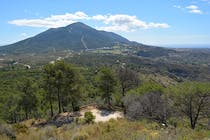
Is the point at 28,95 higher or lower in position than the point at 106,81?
lower

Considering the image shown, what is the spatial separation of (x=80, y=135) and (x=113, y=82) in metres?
22.6

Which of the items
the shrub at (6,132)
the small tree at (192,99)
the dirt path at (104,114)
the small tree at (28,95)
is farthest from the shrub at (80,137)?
the small tree at (28,95)

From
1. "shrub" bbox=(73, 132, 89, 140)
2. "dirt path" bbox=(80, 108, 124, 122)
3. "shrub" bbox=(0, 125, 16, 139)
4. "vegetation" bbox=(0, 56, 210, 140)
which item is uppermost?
"shrub" bbox=(73, 132, 89, 140)

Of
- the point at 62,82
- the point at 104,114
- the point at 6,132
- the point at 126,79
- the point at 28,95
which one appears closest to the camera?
the point at 6,132

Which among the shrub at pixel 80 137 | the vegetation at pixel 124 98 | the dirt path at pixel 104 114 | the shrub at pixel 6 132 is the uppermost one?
the shrub at pixel 80 137

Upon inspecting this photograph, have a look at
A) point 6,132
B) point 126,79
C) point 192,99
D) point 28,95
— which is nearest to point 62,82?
point 28,95

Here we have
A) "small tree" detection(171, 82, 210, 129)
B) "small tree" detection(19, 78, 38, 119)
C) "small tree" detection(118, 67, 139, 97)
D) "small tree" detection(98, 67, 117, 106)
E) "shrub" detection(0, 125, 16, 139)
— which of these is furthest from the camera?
"small tree" detection(118, 67, 139, 97)

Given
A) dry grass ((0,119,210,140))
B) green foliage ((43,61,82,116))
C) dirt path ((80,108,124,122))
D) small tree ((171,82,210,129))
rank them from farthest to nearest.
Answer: green foliage ((43,61,82,116)), dirt path ((80,108,124,122)), small tree ((171,82,210,129)), dry grass ((0,119,210,140))

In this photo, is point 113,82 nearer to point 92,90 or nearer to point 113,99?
point 113,99

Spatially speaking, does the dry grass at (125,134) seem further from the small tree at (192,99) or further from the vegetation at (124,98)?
the small tree at (192,99)

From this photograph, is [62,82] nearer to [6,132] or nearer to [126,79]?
[126,79]

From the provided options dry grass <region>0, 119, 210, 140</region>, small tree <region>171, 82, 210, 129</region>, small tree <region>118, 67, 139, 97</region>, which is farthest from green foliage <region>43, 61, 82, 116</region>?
dry grass <region>0, 119, 210, 140</region>

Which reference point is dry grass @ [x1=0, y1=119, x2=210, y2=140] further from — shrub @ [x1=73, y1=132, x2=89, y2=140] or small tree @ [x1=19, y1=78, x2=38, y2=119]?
small tree @ [x1=19, y1=78, x2=38, y2=119]

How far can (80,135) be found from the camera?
32.1 feet
